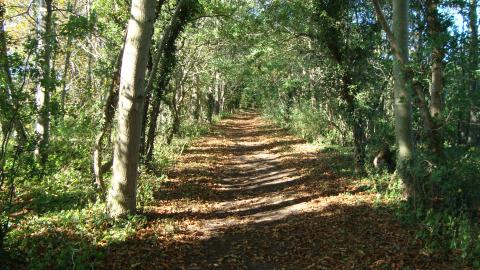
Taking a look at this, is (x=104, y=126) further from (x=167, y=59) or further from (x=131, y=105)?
(x=167, y=59)

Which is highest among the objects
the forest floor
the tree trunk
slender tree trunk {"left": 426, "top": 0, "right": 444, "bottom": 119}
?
slender tree trunk {"left": 426, "top": 0, "right": 444, "bottom": 119}

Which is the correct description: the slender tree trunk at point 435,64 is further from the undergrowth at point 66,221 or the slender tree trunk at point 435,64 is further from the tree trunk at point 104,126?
the tree trunk at point 104,126

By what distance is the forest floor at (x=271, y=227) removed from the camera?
6262 millimetres

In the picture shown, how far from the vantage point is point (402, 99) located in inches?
317

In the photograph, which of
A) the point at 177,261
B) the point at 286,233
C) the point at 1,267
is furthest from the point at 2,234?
the point at 286,233

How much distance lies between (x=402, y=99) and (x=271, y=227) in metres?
3.70

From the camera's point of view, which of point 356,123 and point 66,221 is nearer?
point 66,221

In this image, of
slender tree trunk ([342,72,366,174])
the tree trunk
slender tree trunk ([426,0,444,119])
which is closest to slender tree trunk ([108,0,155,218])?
the tree trunk

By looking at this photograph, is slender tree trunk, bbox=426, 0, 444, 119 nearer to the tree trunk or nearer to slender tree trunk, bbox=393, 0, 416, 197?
slender tree trunk, bbox=393, 0, 416, 197

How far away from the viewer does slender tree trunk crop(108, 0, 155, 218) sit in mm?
7301

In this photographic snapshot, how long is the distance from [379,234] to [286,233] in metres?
1.70

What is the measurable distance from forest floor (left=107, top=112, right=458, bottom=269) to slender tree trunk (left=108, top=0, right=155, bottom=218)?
791mm

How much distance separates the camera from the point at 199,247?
23.1ft

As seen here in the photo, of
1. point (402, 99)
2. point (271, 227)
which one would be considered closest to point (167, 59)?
point (271, 227)
